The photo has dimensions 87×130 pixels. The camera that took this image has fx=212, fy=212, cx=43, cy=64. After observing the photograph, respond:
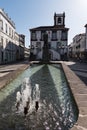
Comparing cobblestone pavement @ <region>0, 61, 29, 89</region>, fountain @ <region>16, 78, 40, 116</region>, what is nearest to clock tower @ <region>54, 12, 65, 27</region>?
cobblestone pavement @ <region>0, 61, 29, 89</region>

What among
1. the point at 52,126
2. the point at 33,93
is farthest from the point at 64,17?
the point at 52,126

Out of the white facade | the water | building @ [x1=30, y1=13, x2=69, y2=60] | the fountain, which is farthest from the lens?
the white facade

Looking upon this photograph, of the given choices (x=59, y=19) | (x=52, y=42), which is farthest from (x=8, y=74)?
(x=59, y=19)

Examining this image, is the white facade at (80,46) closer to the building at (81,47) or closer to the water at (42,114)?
the building at (81,47)

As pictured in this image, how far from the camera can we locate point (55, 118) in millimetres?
5777

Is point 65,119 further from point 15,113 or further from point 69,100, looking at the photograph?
point 69,100

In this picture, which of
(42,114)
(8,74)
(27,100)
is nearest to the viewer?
(42,114)

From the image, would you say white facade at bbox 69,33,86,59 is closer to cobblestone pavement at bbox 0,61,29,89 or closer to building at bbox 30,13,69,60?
building at bbox 30,13,69,60

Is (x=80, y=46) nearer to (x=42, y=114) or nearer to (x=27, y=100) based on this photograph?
(x=27, y=100)

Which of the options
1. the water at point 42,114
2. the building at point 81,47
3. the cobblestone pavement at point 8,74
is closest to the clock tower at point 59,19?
the building at point 81,47

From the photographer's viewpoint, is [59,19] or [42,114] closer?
[42,114]

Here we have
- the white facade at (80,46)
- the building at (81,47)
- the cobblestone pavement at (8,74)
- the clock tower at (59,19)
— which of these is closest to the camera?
the cobblestone pavement at (8,74)

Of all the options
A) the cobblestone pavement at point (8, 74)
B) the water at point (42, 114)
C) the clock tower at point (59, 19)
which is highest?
the clock tower at point (59, 19)

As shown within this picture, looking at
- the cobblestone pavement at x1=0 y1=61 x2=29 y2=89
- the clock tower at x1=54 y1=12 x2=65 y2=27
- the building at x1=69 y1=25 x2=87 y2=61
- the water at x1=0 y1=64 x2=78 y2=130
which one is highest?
the clock tower at x1=54 y1=12 x2=65 y2=27
